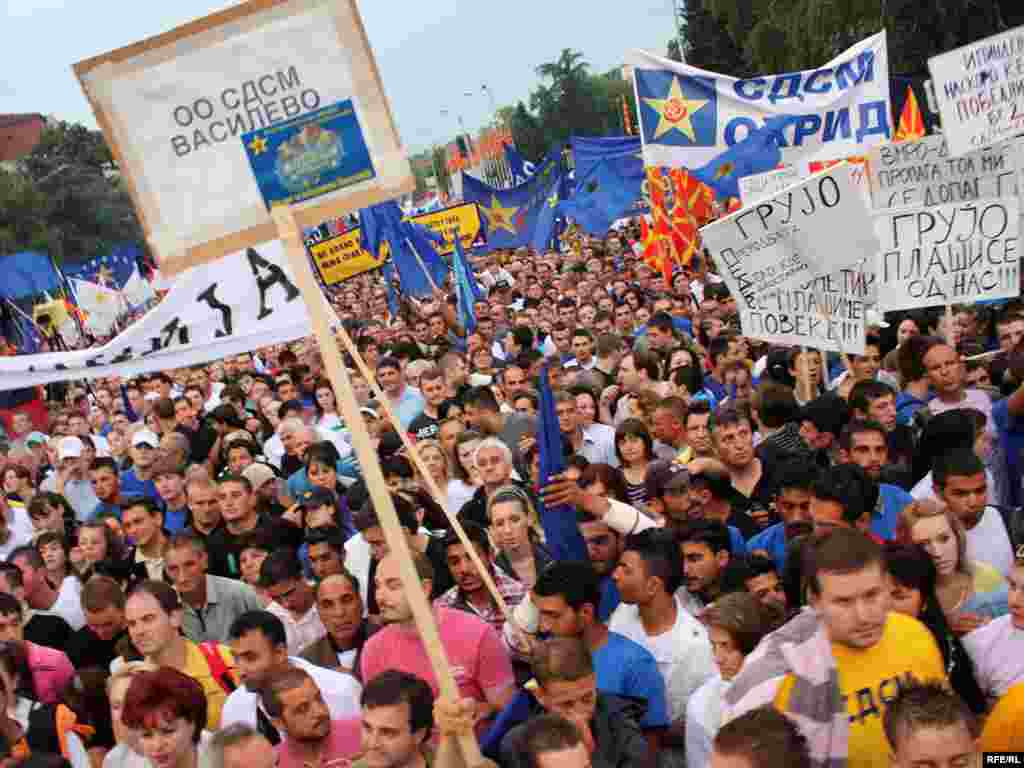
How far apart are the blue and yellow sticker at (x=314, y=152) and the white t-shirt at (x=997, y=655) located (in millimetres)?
2318

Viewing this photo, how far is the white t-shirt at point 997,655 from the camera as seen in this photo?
335 centimetres

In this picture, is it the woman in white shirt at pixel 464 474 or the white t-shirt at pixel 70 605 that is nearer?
the white t-shirt at pixel 70 605

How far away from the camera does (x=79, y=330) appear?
24.4 metres

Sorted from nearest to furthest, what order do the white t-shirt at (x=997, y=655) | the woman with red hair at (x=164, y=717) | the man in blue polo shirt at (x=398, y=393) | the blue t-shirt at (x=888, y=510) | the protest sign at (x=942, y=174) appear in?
the white t-shirt at (x=997, y=655) → the woman with red hair at (x=164, y=717) → the blue t-shirt at (x=888, y=510) → the protest sign at (x=942, y=174) → the man in blue polo shirt at (x=398, y=393)

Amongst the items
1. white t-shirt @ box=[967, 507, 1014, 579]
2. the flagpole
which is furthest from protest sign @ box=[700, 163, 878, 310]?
the flagpole

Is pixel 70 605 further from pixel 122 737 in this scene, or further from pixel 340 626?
pixel 122 737

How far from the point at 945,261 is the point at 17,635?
571 centimetres

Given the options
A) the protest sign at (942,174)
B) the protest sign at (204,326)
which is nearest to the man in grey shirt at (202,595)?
the protest sign at (204,326)

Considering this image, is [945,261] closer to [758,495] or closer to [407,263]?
[758,495]

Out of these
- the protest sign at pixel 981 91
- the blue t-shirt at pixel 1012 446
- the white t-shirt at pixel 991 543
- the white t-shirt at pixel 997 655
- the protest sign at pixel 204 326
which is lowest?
the blue t-shirt at pixel 1012 446

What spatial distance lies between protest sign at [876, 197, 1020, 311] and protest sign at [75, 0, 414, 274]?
16.0ft

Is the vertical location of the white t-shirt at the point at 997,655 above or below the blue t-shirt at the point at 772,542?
above

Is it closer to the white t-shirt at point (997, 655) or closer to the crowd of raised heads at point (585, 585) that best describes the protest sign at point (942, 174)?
the crowd of raised heads at point (585, 585)

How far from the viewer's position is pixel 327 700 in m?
4.13
